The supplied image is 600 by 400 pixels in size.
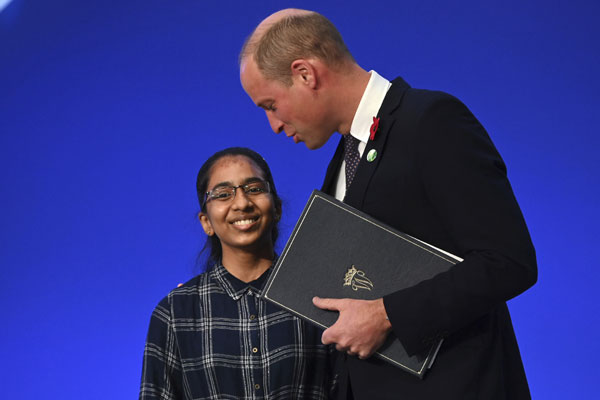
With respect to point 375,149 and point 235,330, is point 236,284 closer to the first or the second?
point 235,330

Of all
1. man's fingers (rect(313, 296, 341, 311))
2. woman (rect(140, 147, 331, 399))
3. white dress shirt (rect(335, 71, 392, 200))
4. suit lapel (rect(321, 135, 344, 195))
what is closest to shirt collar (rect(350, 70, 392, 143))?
white dress shirt (rect(335, 71, 392, 200))

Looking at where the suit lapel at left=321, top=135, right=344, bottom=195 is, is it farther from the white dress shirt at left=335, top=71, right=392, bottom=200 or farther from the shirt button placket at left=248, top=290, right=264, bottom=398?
the shirt button placket at left=248, top=290, right=264, bottom=398

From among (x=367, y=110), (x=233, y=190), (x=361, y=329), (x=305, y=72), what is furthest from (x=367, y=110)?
(x=233, y=190)

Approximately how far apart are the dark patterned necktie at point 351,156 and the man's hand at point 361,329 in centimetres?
25

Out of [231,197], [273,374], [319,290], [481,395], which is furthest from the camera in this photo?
[231,197]

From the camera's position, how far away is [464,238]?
112cm

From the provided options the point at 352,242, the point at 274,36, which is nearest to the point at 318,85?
the point at 274,36

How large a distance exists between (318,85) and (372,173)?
19 cm

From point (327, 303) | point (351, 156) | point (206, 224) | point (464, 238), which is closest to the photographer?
point (464, 238)

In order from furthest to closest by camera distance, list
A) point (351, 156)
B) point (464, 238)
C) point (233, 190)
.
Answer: point (233, 190), point (351, 156), point (464, 238)

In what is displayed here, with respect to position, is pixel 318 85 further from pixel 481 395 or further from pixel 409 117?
pixel 481 395

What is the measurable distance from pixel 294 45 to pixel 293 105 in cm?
11

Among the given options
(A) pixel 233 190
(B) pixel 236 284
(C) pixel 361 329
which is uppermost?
(A) pixel 233 190

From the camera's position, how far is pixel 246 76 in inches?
53.2
